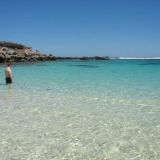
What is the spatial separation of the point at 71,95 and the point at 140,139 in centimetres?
908

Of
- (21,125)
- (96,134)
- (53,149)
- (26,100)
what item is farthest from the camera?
(26,100)

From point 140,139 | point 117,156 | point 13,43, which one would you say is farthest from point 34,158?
point 13,43

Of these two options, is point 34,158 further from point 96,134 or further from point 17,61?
point 17,61

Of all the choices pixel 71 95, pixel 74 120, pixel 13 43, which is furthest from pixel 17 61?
pixel 74 120

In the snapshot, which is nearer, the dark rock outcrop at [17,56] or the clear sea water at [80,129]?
the clear sea water at [80,129]

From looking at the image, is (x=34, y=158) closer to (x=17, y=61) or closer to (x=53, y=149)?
(x=53, y=149)

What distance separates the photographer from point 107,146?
859cm

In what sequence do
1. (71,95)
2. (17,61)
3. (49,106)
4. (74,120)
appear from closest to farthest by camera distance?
(74,120), (49,106), (71,95), (17,61)

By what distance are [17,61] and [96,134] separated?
75.5m

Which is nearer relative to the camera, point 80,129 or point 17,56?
point 80,129

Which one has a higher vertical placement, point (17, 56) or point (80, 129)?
point (80, 129)

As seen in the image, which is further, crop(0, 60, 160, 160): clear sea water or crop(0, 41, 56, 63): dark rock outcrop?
crop(0, 41, 56, 63): dark rock outcrop

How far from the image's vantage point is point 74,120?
1148 centimetres

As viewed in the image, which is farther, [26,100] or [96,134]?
[26,100]
